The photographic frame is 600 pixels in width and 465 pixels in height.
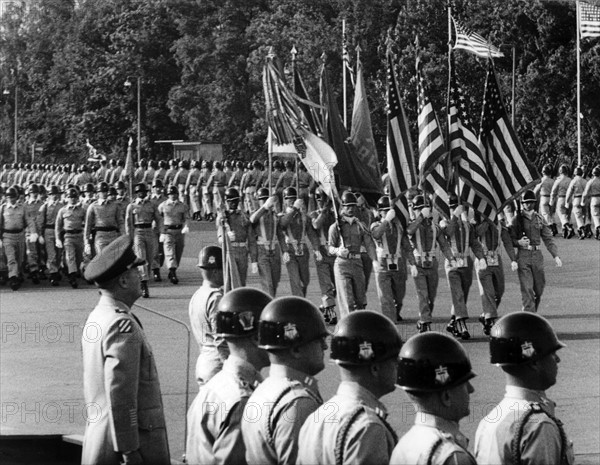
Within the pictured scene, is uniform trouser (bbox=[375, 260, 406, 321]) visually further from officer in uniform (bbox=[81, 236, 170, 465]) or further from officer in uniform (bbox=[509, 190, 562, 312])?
officer in uniform (bbox=[81, 236, 170, 465])

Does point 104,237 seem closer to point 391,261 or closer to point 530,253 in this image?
point 391,261

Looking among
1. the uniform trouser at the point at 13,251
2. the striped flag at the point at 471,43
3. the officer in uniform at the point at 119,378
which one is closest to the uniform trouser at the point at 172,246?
the uniform trouser at the point at 13,251

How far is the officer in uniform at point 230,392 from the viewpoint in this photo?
246 inches

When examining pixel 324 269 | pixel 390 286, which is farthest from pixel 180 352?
pixel 324 269

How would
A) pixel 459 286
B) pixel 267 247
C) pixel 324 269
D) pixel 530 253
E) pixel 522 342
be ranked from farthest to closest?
pixel 267 247 → pixel 324 269 → pixel 530 253 → pixel 459 286 → pixel 522 342

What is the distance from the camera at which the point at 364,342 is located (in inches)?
222

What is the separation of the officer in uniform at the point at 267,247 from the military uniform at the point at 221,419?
15.3 m

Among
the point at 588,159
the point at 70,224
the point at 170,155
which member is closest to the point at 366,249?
the point at 70,224

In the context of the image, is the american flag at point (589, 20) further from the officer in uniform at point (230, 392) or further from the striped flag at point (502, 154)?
the officer in uniform at point (230, 392)

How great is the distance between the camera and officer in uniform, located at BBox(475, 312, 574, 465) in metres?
5.64

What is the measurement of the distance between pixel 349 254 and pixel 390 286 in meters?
0.79

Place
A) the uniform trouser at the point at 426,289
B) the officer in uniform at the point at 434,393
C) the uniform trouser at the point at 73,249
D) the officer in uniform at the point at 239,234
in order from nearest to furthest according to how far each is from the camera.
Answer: the officer in uniform at the point at 434,393, the uniform trouser at the point at 426,289, the officer in uniform at the point at 239,234, the uniform trouser at the point at 73,249

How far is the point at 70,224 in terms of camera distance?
25500 mm

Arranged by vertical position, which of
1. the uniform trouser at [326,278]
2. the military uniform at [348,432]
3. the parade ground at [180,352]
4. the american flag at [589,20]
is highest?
the american flag at [589,20]
